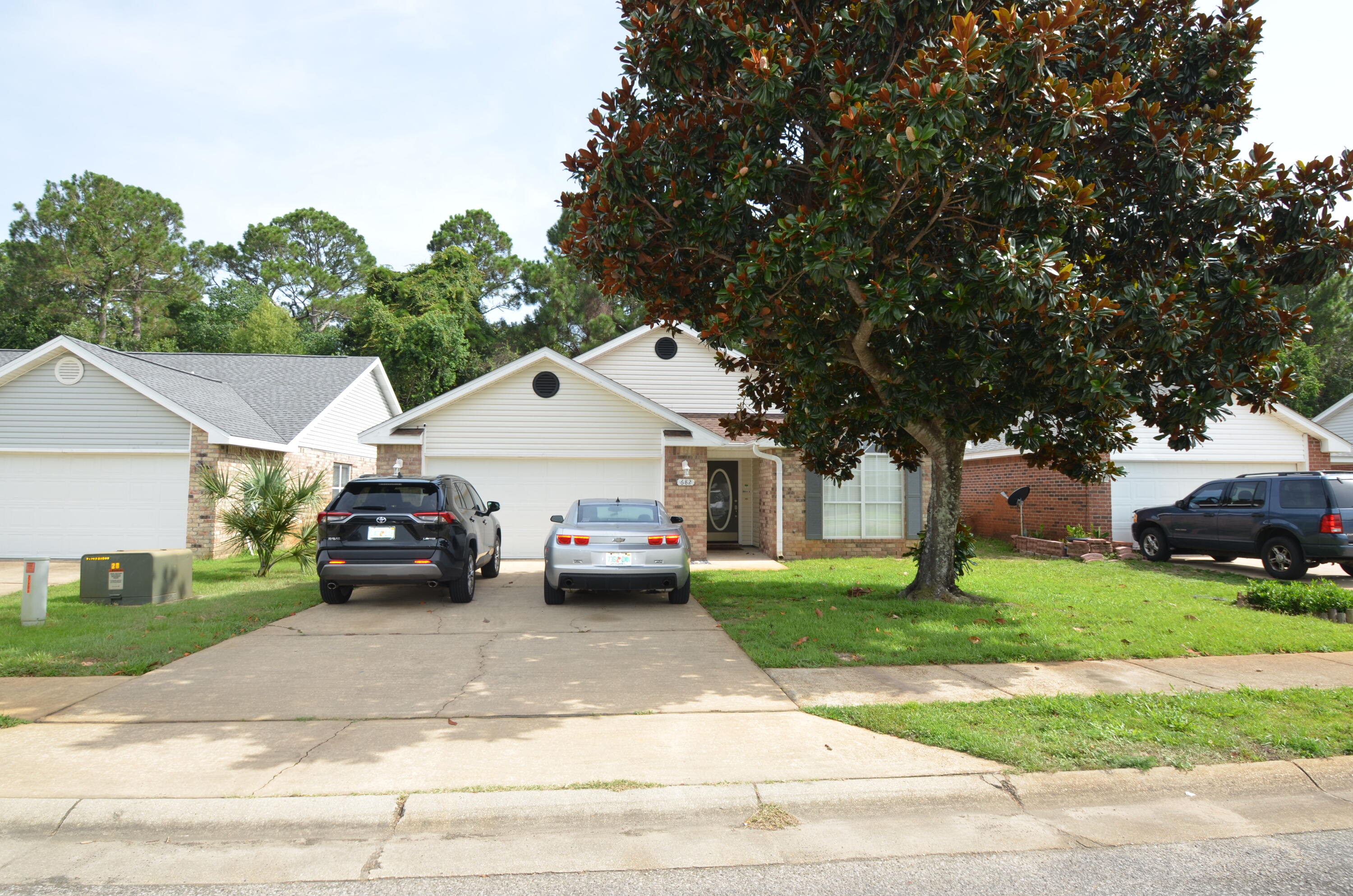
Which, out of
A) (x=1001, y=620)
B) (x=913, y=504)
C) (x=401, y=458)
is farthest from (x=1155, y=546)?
(x=401, y=458)

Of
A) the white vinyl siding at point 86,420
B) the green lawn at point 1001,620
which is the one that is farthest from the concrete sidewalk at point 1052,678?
the white vinyl siding at point 86,420

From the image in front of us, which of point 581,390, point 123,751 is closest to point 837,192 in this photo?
point 123,751

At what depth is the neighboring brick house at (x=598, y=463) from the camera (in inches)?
626

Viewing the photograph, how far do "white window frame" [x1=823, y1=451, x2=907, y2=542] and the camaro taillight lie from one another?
8.70m

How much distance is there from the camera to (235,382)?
22328 millimetres

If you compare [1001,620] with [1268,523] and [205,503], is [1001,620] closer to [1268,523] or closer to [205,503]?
[1268,523]

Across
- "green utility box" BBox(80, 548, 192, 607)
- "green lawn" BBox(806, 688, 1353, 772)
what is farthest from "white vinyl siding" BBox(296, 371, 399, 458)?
"green lawn" BBox(806, 688, 1353, 772)

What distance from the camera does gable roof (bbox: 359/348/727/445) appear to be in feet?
51.7

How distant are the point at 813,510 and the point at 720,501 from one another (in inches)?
127

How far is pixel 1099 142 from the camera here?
881 cm

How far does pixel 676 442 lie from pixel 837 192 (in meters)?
8.71

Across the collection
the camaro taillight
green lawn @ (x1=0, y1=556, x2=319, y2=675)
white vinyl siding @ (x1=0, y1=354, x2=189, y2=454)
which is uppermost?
white vinyl siding @ (x1=0, y1=354, x2=189, y2=454)

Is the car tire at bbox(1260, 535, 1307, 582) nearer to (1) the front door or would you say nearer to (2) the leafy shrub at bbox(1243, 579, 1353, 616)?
(2) the leafy shrub at bbox(1243, 579, 1353, 616)

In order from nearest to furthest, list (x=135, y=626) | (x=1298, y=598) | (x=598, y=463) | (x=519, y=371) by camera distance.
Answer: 1. (x=135, y=626)
2. (x=1298, y=598)
3. (x=519, y=371)
4. (x=598, y=463)
